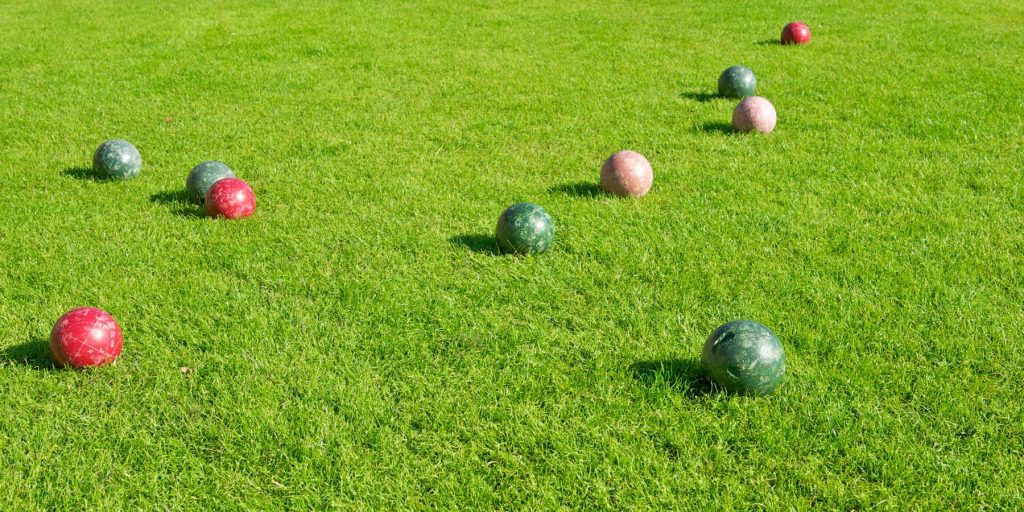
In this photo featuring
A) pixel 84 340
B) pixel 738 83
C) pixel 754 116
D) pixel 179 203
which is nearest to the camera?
pixel 84 340

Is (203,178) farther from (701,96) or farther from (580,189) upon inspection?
(701,96)

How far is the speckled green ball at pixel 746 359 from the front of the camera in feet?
13.7

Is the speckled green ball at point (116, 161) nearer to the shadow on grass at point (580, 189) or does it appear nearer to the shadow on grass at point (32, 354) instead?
the shadow on grass at point (32, 354)

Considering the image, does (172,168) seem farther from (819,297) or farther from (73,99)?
(819,297)

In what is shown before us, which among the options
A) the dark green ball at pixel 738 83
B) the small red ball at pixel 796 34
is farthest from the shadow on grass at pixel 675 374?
the small red ball at pixel 796 34

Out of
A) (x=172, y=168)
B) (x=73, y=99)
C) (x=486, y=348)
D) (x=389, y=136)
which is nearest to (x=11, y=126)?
(x=73, y=99)

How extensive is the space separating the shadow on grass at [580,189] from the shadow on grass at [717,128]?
2.16 meters

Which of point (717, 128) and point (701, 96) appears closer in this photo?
point (717, 128)

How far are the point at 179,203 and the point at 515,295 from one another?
11.1 feet

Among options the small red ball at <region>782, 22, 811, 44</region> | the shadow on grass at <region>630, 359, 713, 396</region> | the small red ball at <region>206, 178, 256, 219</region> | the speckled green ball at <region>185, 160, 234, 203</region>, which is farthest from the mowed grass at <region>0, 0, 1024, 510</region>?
the small red ball at <region>782, 22, 811, 44</region>

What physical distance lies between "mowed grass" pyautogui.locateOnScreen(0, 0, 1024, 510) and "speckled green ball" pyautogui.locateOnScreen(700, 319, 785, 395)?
14cm

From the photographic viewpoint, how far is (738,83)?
994 centimetres

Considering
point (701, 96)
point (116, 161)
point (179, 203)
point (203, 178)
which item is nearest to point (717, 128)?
point (701, 96)

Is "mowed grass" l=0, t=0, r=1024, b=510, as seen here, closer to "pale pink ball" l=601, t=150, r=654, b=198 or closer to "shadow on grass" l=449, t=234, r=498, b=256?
"shadow on grass" l=449, t=234, r=498, b=256
